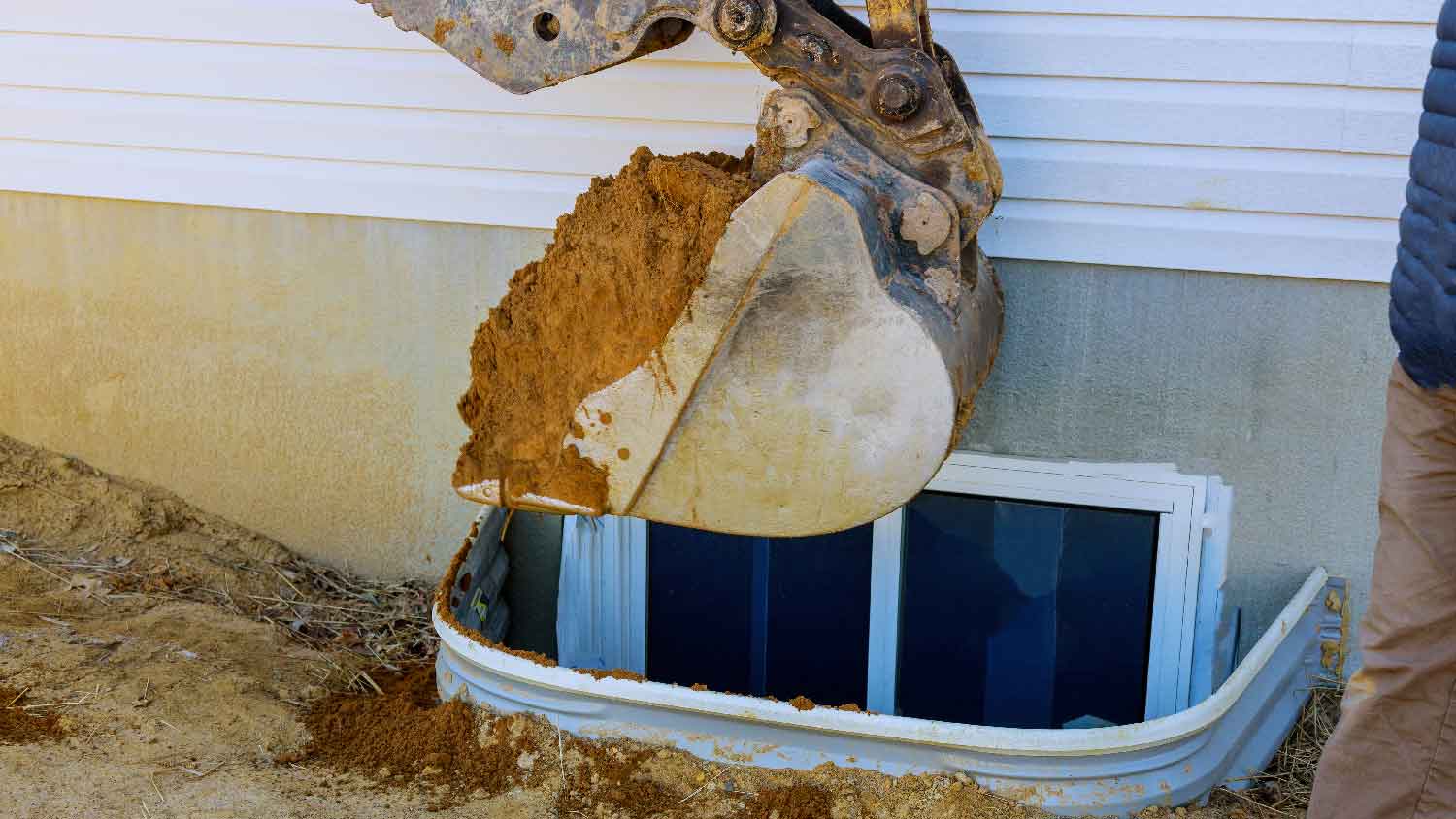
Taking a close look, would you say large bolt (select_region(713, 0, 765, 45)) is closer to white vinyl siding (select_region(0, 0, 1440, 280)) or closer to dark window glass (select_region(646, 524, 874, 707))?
white vinyl siding (select_region(0, 0, 1440, 280))

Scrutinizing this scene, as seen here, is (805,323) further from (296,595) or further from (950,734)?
(296,595)

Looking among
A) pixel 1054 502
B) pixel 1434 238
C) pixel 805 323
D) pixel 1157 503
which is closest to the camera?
pixel 1434 238

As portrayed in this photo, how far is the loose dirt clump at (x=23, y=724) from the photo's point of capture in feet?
10.2

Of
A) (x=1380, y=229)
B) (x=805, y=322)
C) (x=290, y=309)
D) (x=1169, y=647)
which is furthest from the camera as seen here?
(x=290, y=309)

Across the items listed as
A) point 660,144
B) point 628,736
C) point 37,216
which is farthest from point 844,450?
point 37,216

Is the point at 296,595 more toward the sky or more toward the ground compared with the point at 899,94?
more toward the ground

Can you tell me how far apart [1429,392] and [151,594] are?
333 centimetres

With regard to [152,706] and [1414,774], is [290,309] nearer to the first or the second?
[152,706]

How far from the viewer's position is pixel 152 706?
331 cm

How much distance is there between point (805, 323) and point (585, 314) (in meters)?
0.43

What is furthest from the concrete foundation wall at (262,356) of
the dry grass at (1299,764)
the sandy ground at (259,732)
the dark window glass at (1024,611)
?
the dry grass at (1299,764)

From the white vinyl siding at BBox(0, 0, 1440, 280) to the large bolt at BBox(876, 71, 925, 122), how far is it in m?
0.86

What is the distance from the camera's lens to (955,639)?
402cm

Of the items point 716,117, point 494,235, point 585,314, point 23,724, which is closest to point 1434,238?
point 585,314
